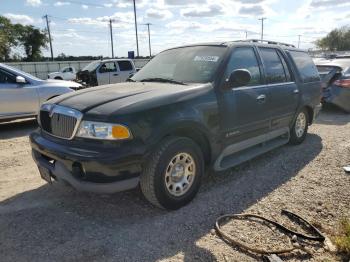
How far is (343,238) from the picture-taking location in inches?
127

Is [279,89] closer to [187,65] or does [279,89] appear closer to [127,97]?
[187,65]

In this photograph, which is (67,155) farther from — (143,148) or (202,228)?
(202,228)

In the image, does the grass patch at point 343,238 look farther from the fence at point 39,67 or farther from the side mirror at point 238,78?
the fence at point 39,67

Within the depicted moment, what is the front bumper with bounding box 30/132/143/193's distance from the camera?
335cm

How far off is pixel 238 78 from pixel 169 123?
1155 mm

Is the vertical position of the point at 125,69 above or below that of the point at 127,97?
below

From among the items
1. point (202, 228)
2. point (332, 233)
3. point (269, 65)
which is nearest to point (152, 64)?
point (269, 65)

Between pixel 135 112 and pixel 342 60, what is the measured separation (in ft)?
30.3

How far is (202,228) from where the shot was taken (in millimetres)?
3582

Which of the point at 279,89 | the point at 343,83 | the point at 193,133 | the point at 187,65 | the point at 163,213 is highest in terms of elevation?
the point at 187,65

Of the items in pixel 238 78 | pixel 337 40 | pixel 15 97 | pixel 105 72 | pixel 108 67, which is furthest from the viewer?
pixel 337 40

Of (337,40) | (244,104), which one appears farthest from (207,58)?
(337,40)

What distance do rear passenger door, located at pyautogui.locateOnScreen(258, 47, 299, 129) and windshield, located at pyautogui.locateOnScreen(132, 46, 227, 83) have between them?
1.01m

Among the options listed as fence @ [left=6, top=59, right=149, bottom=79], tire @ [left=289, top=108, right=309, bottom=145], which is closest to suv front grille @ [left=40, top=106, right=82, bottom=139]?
tire @ [left=289, top=108, right=309, bottom=145]
